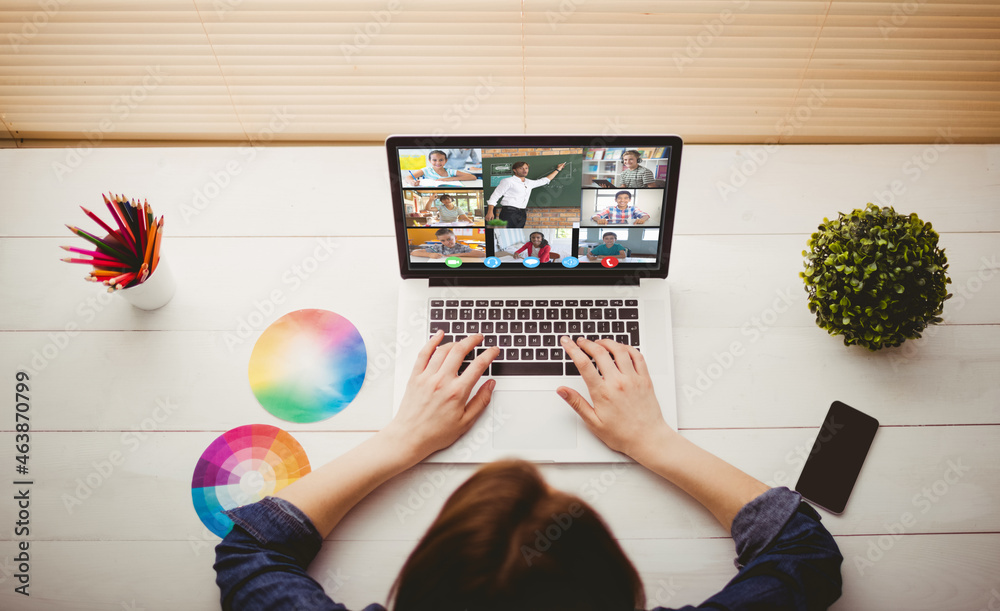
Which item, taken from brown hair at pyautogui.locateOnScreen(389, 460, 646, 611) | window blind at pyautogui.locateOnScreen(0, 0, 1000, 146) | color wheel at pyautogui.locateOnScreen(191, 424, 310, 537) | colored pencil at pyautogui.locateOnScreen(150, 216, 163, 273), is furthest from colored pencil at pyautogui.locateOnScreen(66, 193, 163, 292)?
brown hair at pyautogui.locateOnScreen(389, 460, 646, 611)

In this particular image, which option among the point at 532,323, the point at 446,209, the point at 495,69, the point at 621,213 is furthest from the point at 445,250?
the point at 495,69

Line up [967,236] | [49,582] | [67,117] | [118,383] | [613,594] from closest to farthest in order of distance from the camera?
[613,594] → [49,582] → [118,383] → [967,236] → [67,117]

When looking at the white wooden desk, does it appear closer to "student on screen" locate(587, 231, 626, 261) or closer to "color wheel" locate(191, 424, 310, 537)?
"color wheel" locate(191, 424, 310, 537)

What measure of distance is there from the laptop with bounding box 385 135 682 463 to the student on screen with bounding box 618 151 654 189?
0.04ft

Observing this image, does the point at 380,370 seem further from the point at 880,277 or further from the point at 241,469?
the point at 880,277

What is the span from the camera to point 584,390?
0.88 meters

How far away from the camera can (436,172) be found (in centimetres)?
84

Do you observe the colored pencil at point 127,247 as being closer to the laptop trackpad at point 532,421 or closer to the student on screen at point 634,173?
the laptop trackpad at point 532,421

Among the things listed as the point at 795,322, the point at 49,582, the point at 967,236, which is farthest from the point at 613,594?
the point at 967,236

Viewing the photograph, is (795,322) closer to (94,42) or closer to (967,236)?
(967,236)

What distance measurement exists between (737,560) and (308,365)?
70cm

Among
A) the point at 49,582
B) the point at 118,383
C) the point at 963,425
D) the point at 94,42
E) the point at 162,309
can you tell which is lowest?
the point at 49,582

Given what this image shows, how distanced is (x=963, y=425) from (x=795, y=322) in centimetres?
28

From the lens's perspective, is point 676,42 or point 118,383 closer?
point 118,383
